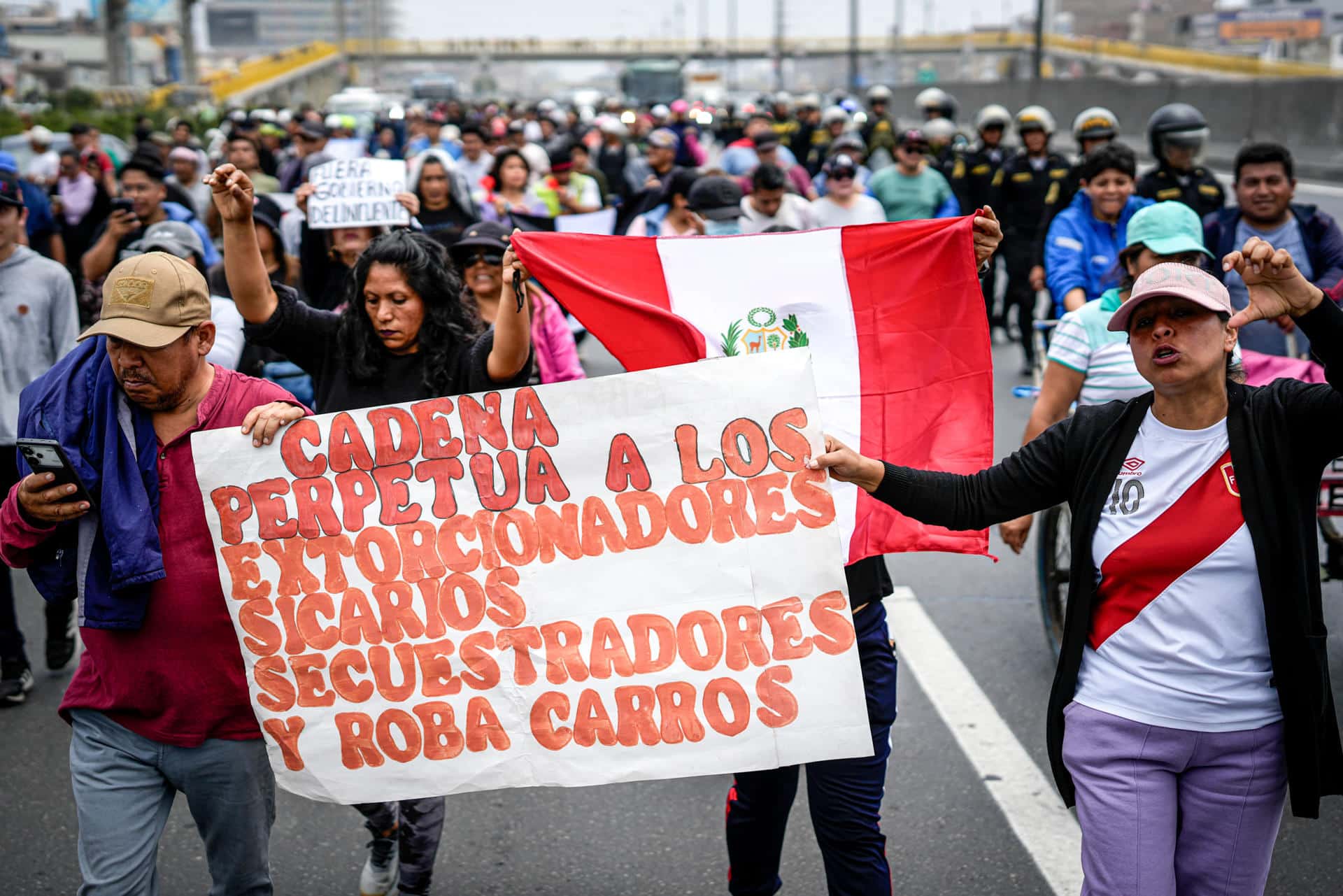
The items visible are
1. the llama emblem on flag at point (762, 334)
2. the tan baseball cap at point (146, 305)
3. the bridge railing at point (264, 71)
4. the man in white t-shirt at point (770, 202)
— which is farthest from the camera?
the bridge railing at point (264, 71)

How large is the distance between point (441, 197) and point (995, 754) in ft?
18.5

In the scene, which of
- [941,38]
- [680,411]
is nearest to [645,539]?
[680,411]

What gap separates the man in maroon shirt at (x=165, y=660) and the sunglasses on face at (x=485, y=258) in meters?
2.30

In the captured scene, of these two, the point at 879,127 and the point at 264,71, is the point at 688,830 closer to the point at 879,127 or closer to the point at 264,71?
the point at 879,127

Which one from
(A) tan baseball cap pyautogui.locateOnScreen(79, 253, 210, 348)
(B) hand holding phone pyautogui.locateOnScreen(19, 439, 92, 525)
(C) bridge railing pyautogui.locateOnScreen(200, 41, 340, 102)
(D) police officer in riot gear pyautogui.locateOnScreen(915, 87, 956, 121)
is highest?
(C) bridge railing pyautogui.locateOnScreen(200, 41, 340, 102)

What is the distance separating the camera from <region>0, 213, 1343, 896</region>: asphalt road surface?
4.38 metres

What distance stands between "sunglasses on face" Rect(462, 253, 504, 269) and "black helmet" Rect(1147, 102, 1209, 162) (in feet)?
14.1

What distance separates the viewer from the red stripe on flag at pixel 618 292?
3.91 meters

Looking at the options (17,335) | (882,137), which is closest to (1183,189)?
(17,335)

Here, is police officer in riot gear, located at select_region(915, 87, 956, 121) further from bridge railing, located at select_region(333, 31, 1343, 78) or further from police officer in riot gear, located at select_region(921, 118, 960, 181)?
bridge railing, located at select_region(333, 31, 1343, 78)

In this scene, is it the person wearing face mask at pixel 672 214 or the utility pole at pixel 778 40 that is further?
the utility pole at pixel 778 40

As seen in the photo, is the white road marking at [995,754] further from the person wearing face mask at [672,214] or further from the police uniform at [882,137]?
the police uniform at [882,137]

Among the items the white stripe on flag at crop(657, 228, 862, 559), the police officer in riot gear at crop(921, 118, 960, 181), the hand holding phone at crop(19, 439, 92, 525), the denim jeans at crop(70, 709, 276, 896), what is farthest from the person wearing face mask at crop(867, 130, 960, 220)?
the hand holding phone at crop(19, 439, 92, 525)

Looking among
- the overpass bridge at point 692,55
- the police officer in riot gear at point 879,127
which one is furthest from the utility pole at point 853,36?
the police officer in riot gear at point 879,127
